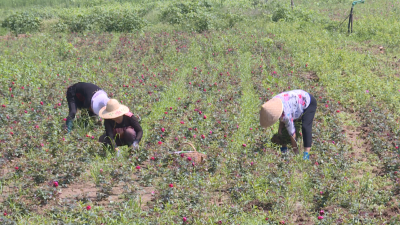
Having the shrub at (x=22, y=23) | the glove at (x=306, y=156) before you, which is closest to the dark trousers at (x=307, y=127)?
the glove at (x=306, y=156)

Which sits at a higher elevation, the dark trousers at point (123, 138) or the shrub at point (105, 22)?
the shrub at point (105, 22)

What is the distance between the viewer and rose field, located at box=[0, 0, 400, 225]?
14.0ft

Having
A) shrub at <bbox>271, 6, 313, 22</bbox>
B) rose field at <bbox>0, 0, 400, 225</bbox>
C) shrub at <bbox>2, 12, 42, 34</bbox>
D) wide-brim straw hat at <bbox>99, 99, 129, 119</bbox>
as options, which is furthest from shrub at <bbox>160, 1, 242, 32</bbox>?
wide-brim straw hat at <bbox>99, 99, 129, 119</bbox>

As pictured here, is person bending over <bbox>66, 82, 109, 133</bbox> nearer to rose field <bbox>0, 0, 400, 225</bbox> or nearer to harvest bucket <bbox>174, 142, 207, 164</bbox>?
rose field <bbox>0, 0, 400, 225</bbox>

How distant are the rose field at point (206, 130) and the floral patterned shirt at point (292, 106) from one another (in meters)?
0.47

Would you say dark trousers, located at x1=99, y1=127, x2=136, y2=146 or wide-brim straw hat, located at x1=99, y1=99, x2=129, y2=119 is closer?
wide-brim straw hat, located at x1=99, y1=99, x2=129, y2=119

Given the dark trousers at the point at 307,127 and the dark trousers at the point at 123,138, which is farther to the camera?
the dark trousers at the point at 123,138

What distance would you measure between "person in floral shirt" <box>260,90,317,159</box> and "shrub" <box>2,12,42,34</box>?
1279cm

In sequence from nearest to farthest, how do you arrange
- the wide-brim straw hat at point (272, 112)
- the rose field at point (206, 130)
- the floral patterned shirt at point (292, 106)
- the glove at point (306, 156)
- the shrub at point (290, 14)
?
the rose field at point (206, 130)
the wide-brim straw hat at point (272, 112)
the floral patterned shirt at point (292, 106)
the glove at point (306, 156)
the shrub at point (290, 14)

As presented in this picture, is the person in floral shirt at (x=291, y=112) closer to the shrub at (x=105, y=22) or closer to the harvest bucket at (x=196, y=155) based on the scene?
the harvest bucket at (x=196, y=155)

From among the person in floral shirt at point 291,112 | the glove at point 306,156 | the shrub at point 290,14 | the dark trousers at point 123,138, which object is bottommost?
the glove at point 306,156

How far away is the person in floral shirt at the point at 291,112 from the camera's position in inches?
188

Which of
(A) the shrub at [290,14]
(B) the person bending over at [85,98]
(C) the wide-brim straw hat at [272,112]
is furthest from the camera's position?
(A) the shrub at [290,14]

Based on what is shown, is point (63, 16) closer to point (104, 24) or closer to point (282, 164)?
point (104, 24)
